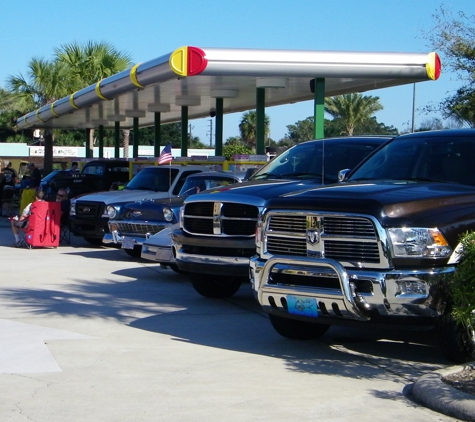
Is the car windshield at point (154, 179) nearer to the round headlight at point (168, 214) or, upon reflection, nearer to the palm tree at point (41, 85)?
the round headlight at point (168, 214)

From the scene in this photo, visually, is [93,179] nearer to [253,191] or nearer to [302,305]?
[253,191]

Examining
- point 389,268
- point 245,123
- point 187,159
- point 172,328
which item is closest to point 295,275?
point 389,268

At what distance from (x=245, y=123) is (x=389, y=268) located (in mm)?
73762

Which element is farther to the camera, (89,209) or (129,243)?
(89,209)

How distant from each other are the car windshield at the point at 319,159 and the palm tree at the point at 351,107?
36.5 metres

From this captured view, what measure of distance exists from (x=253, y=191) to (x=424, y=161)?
249 centimetres

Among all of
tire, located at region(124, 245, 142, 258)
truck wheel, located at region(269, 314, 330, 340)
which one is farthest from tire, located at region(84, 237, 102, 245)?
truck wheel, located at region(269, 314, 330, 340)

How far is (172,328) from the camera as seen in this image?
9.60 meters

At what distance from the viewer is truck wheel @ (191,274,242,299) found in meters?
11.6

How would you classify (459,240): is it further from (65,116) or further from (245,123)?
(245,123)

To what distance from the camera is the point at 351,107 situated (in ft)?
159

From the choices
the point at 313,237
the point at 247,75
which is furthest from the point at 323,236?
the point at 247,75

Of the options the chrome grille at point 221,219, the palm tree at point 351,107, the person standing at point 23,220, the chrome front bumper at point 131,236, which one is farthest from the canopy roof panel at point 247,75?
the palm tree at point 351,107

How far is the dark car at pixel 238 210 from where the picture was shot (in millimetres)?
10359
